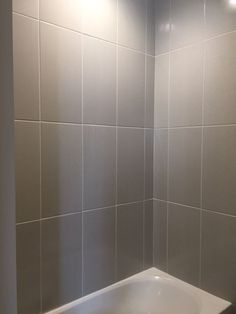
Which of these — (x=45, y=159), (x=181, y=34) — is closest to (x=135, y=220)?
(x=45, y=159)

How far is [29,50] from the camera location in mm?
1114

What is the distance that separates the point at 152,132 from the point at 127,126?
0.69 ft

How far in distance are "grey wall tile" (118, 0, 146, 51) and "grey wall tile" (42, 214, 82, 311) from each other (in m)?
0.98

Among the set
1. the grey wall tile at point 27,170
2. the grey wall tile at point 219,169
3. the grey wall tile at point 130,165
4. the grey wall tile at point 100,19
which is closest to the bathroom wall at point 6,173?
the grey wall tile at point 27,170

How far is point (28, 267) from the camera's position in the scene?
116 cm

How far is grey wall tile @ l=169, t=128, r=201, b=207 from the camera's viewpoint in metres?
1.42

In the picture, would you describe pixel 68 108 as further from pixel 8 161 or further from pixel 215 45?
pixel 215 45

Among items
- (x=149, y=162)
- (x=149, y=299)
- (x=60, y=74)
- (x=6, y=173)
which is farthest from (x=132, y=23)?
(x=149, y=299)

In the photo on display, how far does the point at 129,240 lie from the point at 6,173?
797 mm

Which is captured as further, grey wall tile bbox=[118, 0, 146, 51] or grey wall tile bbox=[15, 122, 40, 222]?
grey wall tile bbox=[118, 0, 146, 51]

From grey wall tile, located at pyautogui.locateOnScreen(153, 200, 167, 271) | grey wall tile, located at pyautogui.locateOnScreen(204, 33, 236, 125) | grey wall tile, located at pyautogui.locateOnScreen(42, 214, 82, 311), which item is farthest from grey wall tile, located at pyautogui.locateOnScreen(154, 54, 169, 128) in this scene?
grey wall tile, located at pyautogui.locateOnScreen(42, 214, 82, 311)

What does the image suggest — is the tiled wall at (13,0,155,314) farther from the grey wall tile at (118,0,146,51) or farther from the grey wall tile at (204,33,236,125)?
the grey wall tile at (204,33,236,125)

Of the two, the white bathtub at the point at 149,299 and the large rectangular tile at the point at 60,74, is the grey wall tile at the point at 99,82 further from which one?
the white bathtub at the point at 149,299

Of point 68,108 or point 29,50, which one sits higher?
point 29,50
